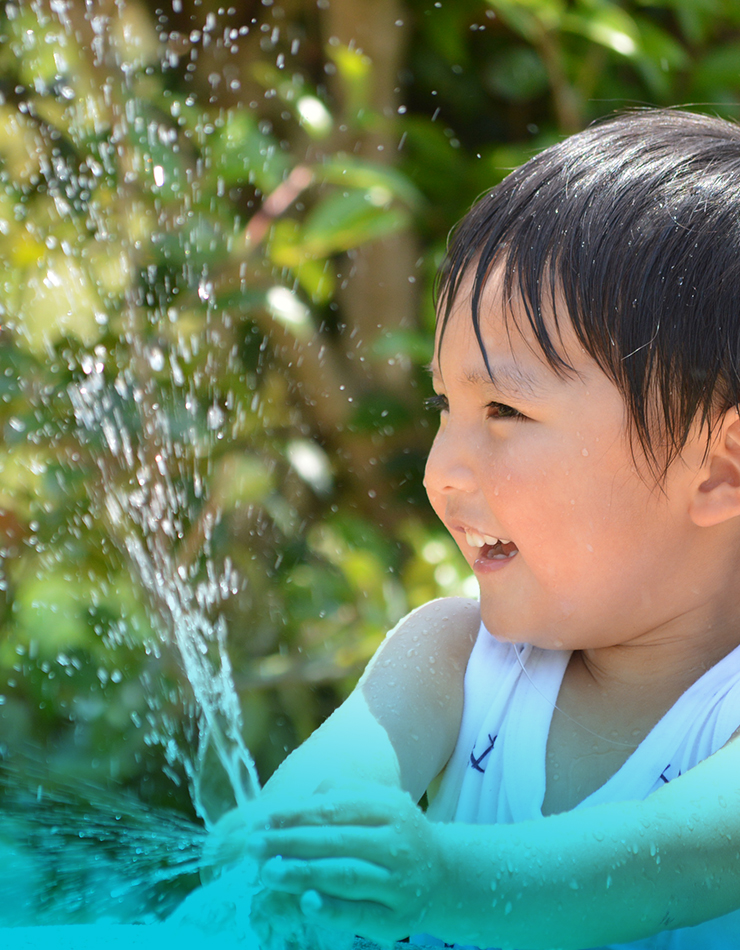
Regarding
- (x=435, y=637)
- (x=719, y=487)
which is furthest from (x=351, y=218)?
(x=719, y=487)

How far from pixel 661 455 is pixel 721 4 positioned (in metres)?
1.82

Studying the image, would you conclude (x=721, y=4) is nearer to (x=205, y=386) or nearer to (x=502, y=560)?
(x=205, y=386)

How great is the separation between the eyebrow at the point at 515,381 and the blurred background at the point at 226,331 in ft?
3.74

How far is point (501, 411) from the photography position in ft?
3.13

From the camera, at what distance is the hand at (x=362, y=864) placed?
66cm

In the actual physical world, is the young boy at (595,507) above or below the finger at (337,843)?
above

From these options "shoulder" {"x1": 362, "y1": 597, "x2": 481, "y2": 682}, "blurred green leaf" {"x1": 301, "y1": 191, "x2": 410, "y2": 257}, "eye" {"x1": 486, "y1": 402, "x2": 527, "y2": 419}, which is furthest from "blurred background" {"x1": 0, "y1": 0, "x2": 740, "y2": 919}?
"eye" {"x1": 486, "y1": 402, "x2": 527, "y2": 419}

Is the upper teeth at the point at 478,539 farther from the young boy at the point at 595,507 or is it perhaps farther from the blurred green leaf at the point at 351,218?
the blurred green leaf at the point at 351,218

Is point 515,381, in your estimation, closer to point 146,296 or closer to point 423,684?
point 423,684

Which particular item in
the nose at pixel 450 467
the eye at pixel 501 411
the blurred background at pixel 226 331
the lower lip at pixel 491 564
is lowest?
the lower lip at pixel 491 564

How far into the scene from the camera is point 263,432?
230 centimetres

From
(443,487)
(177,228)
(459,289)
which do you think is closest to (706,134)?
(459,289)

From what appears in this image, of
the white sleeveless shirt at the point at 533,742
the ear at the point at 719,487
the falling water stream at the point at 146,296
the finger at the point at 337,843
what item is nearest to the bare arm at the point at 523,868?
the finger at the point at 337,843

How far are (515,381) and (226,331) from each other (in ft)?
4.89
